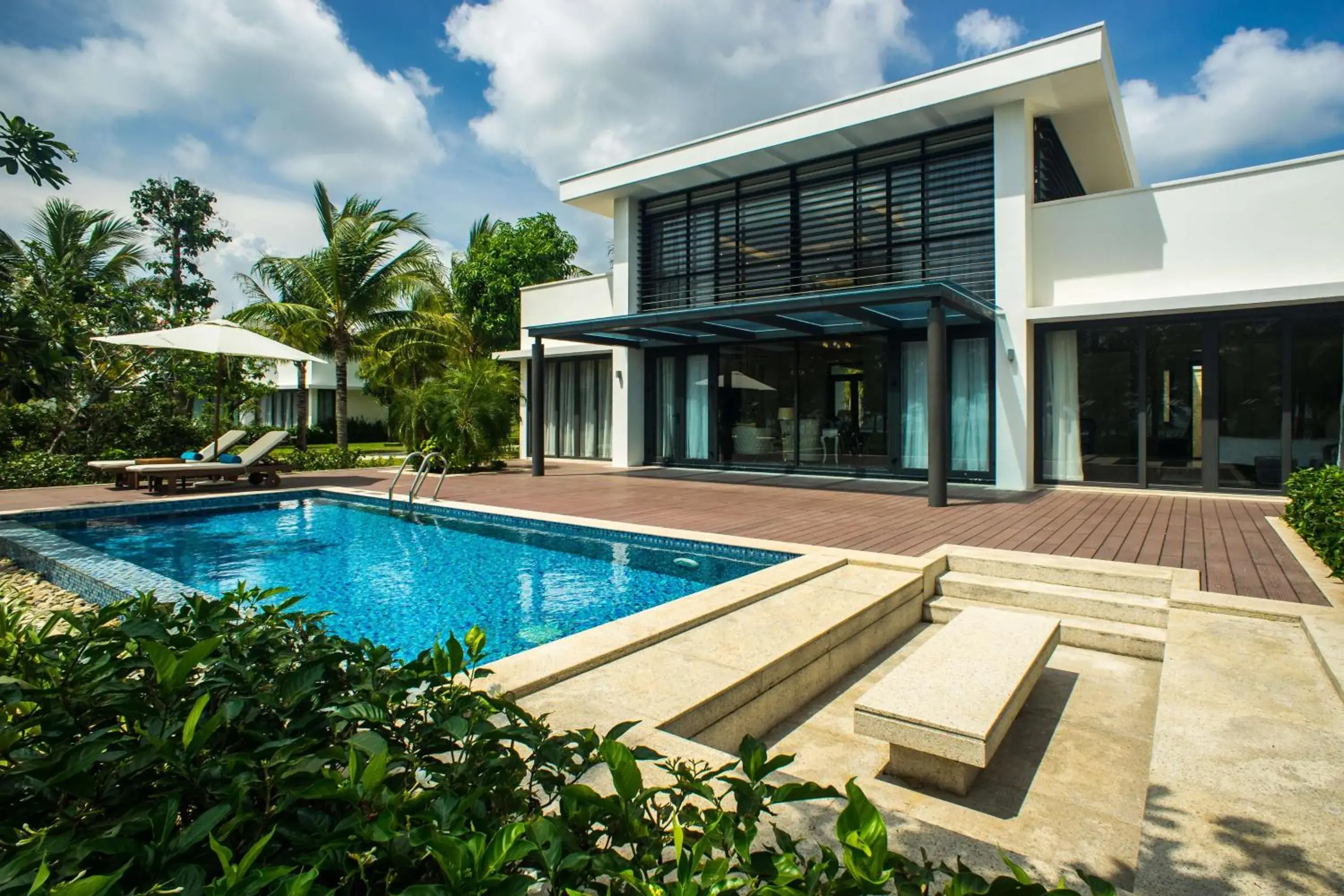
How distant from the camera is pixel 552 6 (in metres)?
10.4

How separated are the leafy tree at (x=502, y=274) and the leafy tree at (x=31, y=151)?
2662cm

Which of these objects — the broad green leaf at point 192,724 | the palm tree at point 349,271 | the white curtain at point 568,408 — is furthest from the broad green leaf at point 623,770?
the palm tree at point 349,271

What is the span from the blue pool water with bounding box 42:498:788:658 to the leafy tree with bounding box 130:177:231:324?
2187 cm

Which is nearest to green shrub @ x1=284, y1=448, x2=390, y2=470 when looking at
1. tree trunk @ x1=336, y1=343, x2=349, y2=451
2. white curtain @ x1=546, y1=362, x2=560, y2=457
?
tree trunk @ x1=336, y1=343, x2=349, y2=451

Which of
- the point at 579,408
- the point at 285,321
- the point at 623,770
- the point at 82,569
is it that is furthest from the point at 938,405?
the point at 285,321

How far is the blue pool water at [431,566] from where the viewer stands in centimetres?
588

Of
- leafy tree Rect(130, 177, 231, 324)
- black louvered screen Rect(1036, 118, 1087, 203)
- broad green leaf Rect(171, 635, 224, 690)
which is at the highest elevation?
leafy tree Rect(130, 177, 231, 324)

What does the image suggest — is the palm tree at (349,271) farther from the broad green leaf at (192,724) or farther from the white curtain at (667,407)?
the broad green leaf at (192,724)

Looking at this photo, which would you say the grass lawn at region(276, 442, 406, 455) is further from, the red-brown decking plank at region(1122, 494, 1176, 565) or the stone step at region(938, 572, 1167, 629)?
the red-brown decking plank at region(1122, 494, 1176, 565)

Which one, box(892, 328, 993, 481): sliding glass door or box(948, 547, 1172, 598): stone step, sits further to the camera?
box(892, 328, 993, 481): sliding glass door

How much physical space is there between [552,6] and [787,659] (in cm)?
999

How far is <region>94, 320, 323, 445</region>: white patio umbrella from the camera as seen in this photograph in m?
11.9

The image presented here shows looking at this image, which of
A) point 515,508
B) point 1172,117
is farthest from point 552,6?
point 1172,117

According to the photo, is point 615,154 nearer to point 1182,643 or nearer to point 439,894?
point 1182,643
